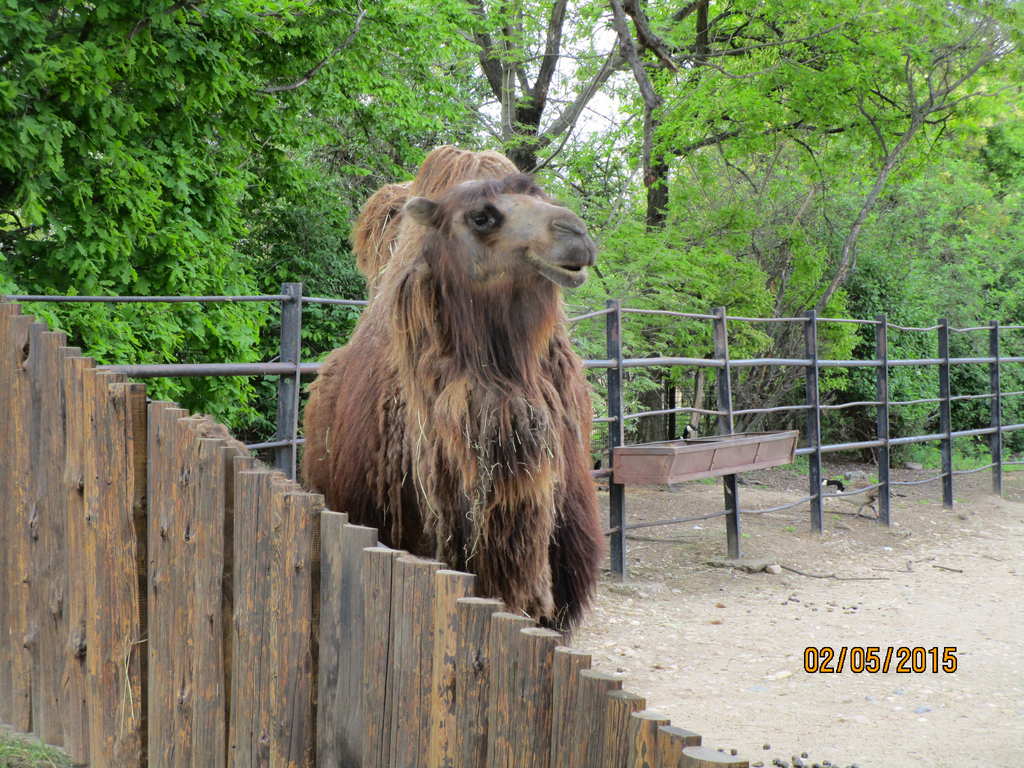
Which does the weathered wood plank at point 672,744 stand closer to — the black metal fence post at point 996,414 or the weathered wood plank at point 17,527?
the weathered wood plank at point 17,527

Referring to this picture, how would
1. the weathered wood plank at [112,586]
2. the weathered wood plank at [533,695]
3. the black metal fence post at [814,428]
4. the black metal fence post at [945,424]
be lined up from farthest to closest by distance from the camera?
1. the black metal fence post at [945,424]
2. the black metal fence post at [814,428]
3. the weathered wood plank at [112,586]
4. the weathered wood plank at [533,695]

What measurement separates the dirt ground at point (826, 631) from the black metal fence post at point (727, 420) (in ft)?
0.77

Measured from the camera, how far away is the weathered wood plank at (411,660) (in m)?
1.83

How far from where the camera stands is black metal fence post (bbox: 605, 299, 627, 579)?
716 cm

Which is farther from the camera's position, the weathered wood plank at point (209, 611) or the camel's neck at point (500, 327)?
the camel's neck at point (500, 327)

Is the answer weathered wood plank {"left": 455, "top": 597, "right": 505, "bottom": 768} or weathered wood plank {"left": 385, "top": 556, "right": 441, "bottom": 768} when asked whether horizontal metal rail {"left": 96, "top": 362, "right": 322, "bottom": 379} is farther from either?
weathered wood plank {"left": 455, "top": 597, "right": 505, "bottom": 768}

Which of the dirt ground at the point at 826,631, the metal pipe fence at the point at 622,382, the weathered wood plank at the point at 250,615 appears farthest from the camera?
the metal pipe fence at the point at 622,382

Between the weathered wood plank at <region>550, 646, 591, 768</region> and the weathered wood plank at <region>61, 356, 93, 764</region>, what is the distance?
72.1 inches

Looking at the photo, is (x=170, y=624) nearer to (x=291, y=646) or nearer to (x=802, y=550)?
(x=291, y=646)

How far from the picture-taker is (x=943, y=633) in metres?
5.93

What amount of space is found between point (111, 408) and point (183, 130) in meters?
6.69

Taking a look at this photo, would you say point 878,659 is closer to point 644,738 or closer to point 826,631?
point 826,631

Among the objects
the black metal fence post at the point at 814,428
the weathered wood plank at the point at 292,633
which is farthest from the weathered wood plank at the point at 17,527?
the black metal fence post at the point at 814,428

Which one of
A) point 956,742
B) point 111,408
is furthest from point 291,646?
point 956,742
